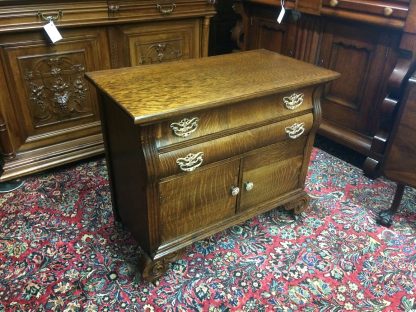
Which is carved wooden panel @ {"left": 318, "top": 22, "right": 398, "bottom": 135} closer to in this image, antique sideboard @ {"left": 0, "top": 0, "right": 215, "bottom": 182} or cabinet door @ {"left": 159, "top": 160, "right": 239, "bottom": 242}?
antique sideboard @ {"left": 0, "top": 0, "right": 215, "bottom": 182}

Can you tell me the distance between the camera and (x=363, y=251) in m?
1.59

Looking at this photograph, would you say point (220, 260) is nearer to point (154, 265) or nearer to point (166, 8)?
point (154, 265)

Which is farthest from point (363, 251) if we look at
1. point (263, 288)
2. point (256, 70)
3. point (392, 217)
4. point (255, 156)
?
point (256, 70)

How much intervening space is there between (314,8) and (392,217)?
1.25 m

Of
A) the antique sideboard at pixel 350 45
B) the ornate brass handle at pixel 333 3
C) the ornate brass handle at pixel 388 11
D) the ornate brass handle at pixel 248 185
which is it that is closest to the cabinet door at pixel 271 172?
the ornate brass handle at pixel 248 185

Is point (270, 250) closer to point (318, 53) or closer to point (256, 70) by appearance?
point (256, 70)

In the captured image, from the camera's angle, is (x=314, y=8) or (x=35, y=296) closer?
(x=35, y=296)

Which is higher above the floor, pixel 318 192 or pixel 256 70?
pixel 256 70

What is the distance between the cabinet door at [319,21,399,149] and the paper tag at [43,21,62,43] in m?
1.51

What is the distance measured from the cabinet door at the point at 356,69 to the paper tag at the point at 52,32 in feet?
4.95

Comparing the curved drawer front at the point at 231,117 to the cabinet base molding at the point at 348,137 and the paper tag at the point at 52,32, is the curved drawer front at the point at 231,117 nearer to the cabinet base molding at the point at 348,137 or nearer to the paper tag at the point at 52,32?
the cabinet base molding at the point at 348,137

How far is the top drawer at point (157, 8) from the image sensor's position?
6.42 feet

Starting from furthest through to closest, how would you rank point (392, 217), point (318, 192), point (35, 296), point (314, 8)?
point (314, 8)
point (318, 192)
point (392, 217)
point (35, 296)

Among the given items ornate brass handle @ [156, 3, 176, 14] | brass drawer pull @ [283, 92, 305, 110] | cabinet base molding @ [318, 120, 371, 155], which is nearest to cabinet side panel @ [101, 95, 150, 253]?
brass drawer pull @ [283, 92, 305, 110]
